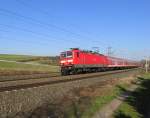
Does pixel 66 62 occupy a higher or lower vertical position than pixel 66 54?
lower

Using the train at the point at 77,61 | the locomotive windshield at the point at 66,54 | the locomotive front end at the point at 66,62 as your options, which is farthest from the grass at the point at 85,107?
the locomotive windshield at the point at 66,54

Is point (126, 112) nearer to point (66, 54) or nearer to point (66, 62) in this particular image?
point (66, 62)

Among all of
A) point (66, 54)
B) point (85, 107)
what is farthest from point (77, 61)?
point (85, 107)

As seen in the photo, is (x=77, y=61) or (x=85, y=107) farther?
(x=77, y=61)

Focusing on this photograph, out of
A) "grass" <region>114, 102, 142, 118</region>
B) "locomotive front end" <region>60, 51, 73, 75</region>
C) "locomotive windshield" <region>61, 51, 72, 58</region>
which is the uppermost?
"locomotive windshield" <region>61, 51, 72, 58</region>

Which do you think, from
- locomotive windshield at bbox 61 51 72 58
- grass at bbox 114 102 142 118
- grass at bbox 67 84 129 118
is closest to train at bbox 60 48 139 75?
locomotive windshield at bbox 61 51 72 58

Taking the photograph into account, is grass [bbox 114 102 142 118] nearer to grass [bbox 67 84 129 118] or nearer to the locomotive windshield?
grass [bbox 67 84 129 118]

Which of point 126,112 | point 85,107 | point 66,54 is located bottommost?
point 126,112

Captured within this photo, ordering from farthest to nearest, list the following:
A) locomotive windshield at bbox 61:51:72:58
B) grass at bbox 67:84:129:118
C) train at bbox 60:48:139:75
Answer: locomotive windshield at bbox 61:51:72:58 < train at bbox 60:48:139:75 < grass at bbox 67:84:129:118

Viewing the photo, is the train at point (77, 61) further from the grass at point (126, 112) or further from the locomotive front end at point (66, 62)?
the grass at point (126, 112)

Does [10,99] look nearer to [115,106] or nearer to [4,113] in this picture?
[4,113]

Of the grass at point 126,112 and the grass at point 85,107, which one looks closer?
the grass at point 85,107

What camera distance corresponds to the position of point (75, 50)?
129ft

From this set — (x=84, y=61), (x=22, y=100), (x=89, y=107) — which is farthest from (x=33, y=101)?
(x=84, y=61)
